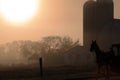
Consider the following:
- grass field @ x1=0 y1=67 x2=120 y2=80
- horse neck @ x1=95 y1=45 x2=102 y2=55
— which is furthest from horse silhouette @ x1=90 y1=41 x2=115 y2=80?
grass field @ x1=0 y1=67 x2=120 y2=80

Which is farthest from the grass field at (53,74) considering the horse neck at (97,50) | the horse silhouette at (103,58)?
the horse neck at (97,50)

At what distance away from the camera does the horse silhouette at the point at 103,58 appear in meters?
15.8

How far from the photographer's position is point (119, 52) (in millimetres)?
16562

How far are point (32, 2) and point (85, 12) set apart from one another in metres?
1.77

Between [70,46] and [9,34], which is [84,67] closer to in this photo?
[70,46]

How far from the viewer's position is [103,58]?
16.0 metres

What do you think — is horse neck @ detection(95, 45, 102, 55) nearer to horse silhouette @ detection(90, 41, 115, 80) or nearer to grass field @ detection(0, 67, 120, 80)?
horse silhouette @ detection(90, 41, 115, 80)

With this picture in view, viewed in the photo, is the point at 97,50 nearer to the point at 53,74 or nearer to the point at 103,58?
the point at 103,58

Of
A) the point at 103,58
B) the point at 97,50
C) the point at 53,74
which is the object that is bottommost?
the point at 53,74

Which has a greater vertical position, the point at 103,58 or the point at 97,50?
the point at 97,50

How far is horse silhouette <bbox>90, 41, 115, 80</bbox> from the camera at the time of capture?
51.8 feet

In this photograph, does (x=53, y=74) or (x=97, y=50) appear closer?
(x=97, y=50)

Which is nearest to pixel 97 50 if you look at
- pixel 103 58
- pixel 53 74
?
pixel 103 58

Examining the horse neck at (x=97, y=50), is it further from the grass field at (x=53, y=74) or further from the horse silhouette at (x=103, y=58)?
the grass field at (x=53, y=74)
